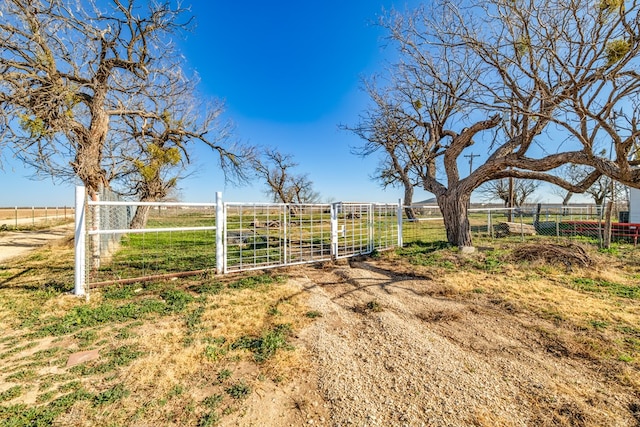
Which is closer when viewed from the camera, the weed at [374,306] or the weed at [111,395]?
the weed at [111,395]

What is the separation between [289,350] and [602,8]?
6332 mm

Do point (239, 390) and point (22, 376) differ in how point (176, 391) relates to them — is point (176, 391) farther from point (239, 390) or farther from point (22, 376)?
point (22, 376)

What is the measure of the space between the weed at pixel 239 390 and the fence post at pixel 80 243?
12.2 ft

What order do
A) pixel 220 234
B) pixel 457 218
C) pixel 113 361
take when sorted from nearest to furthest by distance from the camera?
pixel 113 361 → pixel 220 234 → pixel 457 218

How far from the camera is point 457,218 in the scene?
8.86 metres

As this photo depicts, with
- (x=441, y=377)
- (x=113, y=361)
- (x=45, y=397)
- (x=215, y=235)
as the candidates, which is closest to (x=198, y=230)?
(x=215, y=235)

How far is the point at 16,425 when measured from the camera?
5.95 feet

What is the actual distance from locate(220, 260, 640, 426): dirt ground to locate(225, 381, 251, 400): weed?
0.32 feet

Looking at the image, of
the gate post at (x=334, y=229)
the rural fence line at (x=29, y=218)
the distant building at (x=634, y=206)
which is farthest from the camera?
the rural fence line at (x=29, y=218)

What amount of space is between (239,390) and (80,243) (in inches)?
155

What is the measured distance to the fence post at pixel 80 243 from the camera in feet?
14.4

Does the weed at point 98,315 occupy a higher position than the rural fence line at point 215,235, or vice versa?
the rural fence line at point 215,235

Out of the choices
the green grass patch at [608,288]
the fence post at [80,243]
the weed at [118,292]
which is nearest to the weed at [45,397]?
the weed at [118,292]

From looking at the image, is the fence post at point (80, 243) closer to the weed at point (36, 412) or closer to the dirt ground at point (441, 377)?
the weed at point (36, 412)
